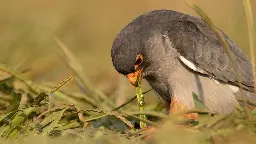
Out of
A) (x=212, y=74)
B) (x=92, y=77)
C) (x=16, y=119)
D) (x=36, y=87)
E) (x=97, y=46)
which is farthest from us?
(x=97, y=46)

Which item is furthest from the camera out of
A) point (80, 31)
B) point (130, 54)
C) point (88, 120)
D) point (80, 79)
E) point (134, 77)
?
point (80, 31)

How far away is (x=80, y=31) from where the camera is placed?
11242 millimetres

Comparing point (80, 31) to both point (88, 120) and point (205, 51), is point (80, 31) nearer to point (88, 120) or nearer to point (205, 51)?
point (205, 51)

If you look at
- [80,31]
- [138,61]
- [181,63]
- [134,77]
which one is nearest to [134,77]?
[134,77]

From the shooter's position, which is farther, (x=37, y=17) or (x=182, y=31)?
(x=37, y=17)

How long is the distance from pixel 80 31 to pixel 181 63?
5.37m

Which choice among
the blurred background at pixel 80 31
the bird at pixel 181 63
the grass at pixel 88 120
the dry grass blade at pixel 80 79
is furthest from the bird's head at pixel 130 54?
the blurred background at pixel 80 31

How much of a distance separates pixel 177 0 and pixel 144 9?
0.49 meters

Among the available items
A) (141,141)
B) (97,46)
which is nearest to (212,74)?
(141,141)

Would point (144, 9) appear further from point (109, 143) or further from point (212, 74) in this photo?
point (109, 143)

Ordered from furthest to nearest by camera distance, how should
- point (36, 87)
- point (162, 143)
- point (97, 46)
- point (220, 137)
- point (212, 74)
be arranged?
point (97, 46)
point (36, 87)
point (212, 74)
point (220, 137)
point (162, 143)

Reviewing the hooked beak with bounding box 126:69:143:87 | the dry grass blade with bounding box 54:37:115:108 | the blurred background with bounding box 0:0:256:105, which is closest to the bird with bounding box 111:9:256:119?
the hooked beak with bounding box 126:69:143:87

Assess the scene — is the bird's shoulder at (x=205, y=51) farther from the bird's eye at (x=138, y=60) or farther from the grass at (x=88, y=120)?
the grass at (x=88, y=120)

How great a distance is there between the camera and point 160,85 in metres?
6.18
